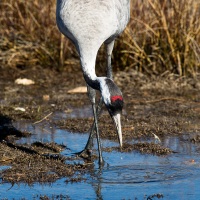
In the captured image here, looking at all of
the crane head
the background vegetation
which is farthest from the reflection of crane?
the background vegetation

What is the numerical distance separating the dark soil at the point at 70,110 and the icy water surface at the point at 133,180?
14 centimetres

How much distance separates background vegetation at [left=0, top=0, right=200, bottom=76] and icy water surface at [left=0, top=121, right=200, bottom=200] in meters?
2.52

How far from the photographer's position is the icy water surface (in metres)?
4.84

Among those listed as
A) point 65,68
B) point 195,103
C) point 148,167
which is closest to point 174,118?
point 195,103

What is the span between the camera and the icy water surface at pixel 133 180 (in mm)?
4844

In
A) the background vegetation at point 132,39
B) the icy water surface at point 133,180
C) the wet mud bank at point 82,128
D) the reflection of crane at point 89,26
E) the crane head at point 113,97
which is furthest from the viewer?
the background vegetation at point 132,39

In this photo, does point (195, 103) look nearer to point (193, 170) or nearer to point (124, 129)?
point (124, 129)

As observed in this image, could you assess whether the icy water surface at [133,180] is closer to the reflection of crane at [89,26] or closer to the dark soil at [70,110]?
the dark soil at [70,110]

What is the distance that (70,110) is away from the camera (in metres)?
7.87

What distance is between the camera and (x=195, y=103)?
26.3ft

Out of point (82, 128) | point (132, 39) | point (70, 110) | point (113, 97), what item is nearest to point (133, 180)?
point (113, 97)

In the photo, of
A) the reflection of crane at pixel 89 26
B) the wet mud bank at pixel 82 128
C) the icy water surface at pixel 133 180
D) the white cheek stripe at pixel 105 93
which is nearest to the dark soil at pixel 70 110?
the wet mud bank at pixel 82 128

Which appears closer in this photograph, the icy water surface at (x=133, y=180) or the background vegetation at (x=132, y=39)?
the icy water surface at (x=133, y=180)

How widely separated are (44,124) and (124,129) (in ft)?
3.08
